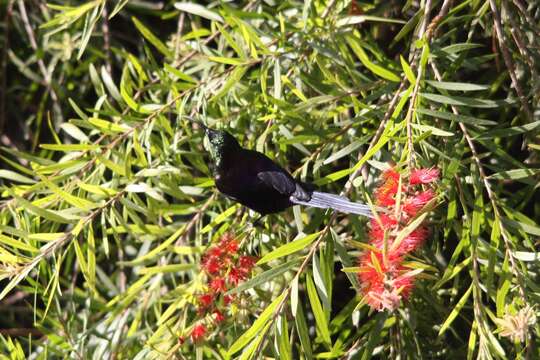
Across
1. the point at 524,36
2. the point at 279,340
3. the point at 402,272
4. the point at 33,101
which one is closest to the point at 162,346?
the point at 279,340

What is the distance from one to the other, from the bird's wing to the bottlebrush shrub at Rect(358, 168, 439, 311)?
21 centimetres

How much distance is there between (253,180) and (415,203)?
373 mm

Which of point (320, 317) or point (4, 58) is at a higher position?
point (4, 58)

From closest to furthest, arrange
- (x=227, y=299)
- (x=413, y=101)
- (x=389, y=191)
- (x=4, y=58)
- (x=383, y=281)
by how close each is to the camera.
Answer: (x=383, y=281) → (x=389, y=191) → (x=413, y=101) → (x=227, y=299) → (x=4, y=58)

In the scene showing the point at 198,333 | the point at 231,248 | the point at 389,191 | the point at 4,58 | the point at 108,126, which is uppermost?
the point at 4,58

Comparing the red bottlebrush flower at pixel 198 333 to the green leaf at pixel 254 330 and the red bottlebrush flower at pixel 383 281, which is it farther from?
the red bottlebrush flower at pixel 383 281

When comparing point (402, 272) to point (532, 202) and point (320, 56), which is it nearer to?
point (320, 56)

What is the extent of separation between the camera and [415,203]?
3.19 feet

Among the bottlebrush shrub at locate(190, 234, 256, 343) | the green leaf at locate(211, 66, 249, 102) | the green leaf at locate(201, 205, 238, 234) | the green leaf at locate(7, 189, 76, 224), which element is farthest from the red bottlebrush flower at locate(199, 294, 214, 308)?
the green leaf at locate(211, 66, 249, 102)

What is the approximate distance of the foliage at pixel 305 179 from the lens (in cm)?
114

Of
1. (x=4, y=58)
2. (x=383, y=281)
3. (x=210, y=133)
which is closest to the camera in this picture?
(x=383, y=281)

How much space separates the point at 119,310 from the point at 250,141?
44 cm

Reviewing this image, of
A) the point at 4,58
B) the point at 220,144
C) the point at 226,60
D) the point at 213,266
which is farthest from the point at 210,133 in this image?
the point at 4,58

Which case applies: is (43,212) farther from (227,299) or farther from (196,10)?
(196,10)
